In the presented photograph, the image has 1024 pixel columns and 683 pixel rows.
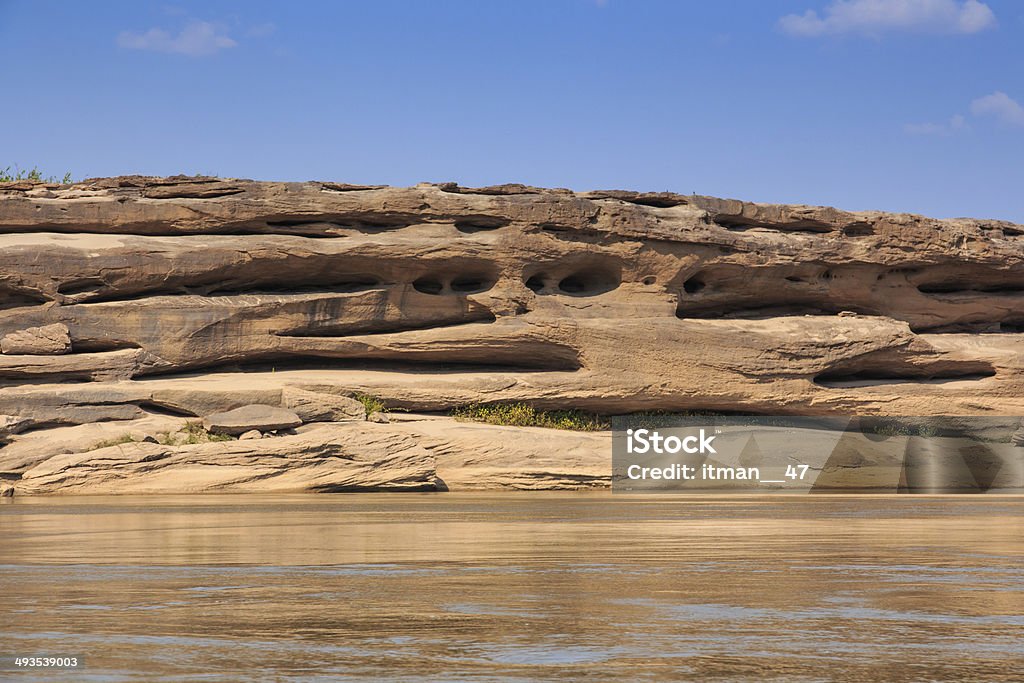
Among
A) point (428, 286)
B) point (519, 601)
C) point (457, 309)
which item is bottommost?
point (519, 601)

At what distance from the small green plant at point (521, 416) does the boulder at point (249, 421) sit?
4441 millimetres

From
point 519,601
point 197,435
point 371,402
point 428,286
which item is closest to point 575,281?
point 428,286

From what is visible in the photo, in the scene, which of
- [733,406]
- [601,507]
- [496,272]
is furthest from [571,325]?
[601,507]

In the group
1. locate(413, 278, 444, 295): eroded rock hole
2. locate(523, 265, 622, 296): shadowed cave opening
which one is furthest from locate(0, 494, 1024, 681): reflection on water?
locate(413, 278, 444, 295): eroded rock hole

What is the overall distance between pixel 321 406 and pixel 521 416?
5001 mm

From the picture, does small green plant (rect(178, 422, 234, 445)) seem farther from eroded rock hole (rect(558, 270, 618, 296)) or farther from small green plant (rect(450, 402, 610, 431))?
eroded rock hole (rect(558, 270, 618, 296))

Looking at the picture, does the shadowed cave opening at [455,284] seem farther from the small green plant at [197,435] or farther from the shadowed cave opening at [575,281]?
the small green plant at [197,435]

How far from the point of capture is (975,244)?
3294 centimetres

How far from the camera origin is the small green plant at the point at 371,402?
89.5 feet

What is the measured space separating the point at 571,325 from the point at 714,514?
42.7ft

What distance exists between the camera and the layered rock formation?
27.2m

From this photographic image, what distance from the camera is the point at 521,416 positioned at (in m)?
28.5

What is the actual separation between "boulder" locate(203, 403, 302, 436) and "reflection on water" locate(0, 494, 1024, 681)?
10.6m

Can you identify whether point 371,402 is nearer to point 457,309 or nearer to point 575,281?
point 457,309
